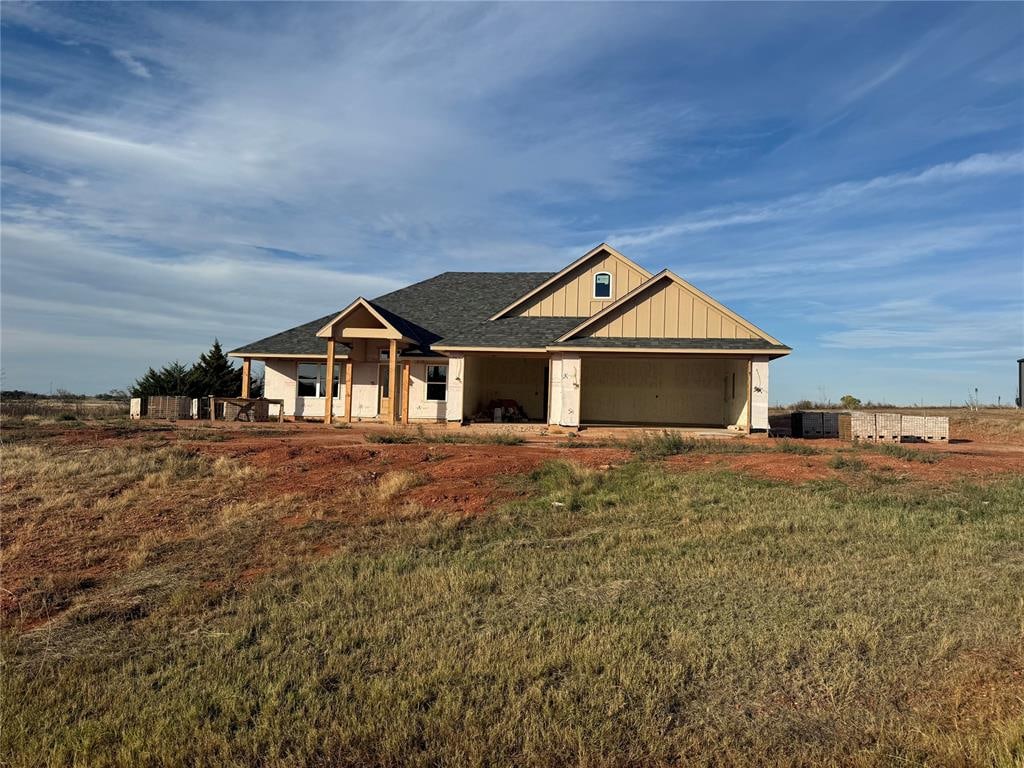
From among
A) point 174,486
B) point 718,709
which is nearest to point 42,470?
point 174,486

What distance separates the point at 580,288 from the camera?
2742 cm

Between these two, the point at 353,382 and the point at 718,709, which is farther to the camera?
the point at 353,382

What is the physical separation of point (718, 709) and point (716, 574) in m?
3.33

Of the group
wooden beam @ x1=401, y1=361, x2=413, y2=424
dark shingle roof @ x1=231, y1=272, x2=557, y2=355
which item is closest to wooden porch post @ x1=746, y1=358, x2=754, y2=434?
dark shingle roof @ x1=231, y1=272, x2=557, y2=355

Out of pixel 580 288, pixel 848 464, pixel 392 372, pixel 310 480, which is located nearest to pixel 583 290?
pixel 580 288

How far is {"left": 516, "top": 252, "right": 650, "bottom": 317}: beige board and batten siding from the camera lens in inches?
1061

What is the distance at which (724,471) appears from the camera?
14867 mm

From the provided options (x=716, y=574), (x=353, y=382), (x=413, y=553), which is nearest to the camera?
(x=716, y=574)

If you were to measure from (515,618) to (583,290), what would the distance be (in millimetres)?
21492

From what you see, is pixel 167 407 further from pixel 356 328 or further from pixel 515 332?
pixel 515 332

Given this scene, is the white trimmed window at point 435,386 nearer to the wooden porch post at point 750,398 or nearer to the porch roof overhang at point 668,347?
the porch roof overhang at point 668,347

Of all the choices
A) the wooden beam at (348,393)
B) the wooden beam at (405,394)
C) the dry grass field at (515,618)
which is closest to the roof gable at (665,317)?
the wooden beam at (405,394)

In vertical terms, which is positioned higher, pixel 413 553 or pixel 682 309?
pixel 682 309

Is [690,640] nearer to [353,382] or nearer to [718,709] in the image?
[718,709]
